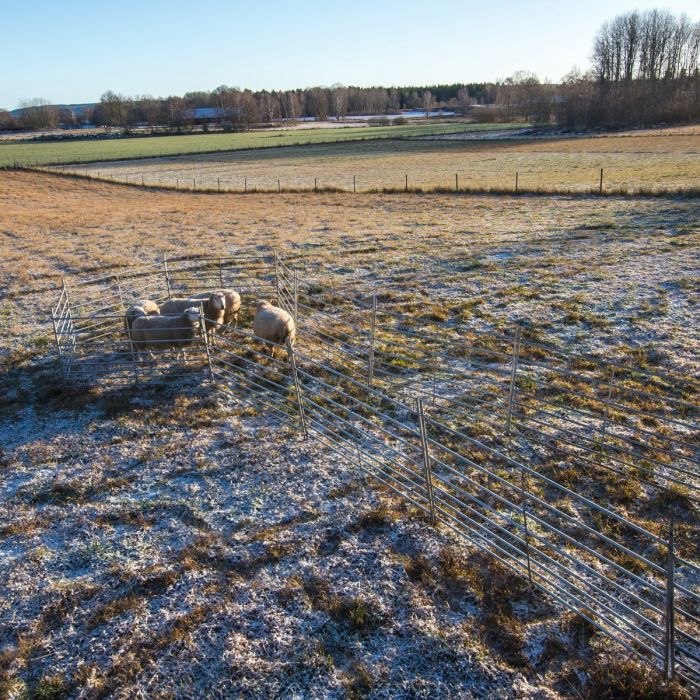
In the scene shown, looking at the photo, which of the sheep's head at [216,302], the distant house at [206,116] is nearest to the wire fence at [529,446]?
the sheep's head at [216,302]

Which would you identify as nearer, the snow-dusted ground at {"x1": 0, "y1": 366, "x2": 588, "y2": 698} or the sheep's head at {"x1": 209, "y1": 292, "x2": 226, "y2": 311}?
the snow-dusted ground at {"x1": 0, "y1": 366, "x2": 588, "y2": 698}

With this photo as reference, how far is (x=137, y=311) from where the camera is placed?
10961 millimetres

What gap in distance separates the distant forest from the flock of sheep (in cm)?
8495

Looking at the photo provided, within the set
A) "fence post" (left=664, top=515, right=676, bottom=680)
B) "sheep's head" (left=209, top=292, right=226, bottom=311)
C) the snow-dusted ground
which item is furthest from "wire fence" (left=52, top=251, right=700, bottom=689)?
"sheep's head" (left=209, top=292, right=226, bottom=311)

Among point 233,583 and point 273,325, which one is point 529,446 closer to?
point 233,583

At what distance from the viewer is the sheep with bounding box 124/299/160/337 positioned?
10.9 meters

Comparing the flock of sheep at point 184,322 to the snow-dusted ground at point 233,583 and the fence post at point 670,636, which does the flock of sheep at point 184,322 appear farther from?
the fence post at point 670,636

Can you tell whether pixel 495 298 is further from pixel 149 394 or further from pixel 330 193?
pixel 330 193

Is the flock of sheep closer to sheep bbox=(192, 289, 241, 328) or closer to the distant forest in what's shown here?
sheep bbox=(192, 289, 241, 328)

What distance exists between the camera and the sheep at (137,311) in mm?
10898

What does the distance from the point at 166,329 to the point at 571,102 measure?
9174 centimetres

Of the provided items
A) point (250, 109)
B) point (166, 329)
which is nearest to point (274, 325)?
point (166, 329)

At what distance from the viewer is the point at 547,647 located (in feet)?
15.8

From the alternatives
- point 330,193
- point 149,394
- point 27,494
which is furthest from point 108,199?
point 27,494
